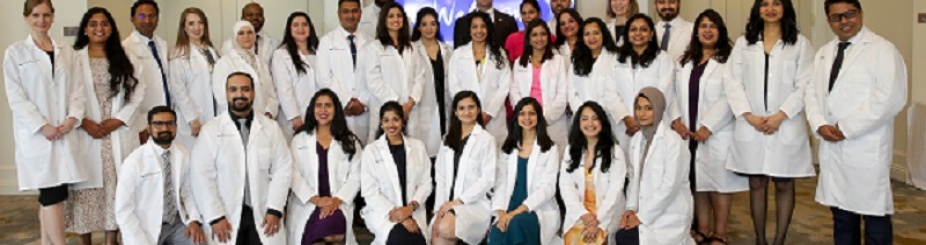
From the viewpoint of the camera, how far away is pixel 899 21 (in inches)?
306

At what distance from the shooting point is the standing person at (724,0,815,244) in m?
4.64

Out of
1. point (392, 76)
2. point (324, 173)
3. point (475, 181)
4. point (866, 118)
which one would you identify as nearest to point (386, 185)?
point (324, 173)

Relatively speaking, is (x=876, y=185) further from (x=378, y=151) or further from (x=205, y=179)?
(x=205, y=179)

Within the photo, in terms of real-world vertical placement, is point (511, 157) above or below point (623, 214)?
above

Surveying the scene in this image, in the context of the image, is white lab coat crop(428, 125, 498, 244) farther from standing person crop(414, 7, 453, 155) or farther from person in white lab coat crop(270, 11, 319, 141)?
person in white lab coat crop(270, 11, 319, 141)

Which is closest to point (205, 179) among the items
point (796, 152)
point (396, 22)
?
point (396, 22)

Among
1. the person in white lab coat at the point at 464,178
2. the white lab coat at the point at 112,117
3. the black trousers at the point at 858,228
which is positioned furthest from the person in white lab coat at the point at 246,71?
the black trousers at the point at 858,228

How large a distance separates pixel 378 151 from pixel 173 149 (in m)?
1.08

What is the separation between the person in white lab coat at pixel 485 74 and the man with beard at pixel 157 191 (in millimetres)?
1895

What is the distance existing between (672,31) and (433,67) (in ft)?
5.23

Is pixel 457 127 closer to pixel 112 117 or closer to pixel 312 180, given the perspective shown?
pixel 312 180

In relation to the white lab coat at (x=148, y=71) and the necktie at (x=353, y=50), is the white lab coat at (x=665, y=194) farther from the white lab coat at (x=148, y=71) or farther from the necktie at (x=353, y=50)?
the white lab coat at (x=148, y=71)

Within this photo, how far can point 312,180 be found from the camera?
15.3 feet

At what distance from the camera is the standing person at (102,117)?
4633 millimetres
